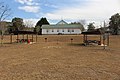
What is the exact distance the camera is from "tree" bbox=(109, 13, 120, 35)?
193ft

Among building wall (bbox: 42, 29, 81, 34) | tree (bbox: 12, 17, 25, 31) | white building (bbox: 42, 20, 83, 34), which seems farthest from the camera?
tree (bbox: 12, 17, 25, 31)

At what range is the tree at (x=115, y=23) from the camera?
58.8 m

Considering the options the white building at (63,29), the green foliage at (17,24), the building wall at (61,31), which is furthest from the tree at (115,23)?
the green foliage at (17,24)

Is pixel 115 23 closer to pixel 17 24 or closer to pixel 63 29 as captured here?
pixel 63 29

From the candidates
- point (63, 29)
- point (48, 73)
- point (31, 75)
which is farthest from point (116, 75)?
point (63, 29)

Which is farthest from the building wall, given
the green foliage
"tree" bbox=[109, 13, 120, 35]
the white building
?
"tree" bbox=[109, 13, 120, 35]

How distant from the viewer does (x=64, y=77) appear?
25.9 ft

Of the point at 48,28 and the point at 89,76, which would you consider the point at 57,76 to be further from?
the point at 48,28

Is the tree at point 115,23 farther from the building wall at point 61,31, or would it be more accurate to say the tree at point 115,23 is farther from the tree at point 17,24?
the tree at point 17,24

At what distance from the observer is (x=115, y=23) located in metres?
59.2

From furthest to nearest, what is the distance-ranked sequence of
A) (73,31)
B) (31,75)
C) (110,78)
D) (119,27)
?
(73,31) < (119,27) < (31,75) < (110,78)

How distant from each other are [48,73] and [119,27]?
5369 cm

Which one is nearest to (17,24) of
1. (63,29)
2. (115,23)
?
(63,29)

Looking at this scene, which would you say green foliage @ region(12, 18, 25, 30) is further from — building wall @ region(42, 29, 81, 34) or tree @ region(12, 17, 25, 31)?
building wall @ region(42, 29, 81, 34)
